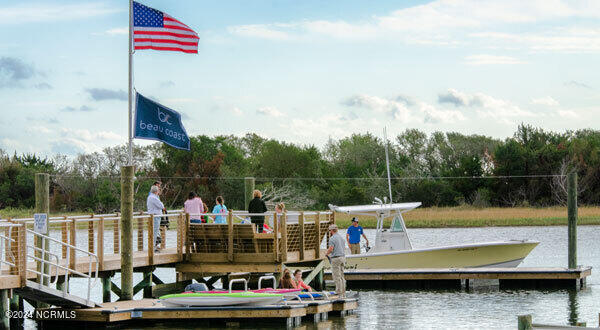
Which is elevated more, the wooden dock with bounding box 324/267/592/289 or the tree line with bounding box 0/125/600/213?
the tree line with bounding box 0/125/600/213

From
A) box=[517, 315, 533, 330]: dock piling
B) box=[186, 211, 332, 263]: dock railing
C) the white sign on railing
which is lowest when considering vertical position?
box=[517, 315, 533, 330]: dock piling

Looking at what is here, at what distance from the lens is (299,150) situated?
270 feet

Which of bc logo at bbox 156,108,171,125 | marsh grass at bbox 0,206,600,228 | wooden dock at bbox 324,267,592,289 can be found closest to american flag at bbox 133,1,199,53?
bc logo at bbox 156,108,171,125

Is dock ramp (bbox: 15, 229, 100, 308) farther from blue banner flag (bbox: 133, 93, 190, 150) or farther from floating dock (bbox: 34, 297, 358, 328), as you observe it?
blue banner flag (bbox: 133, 93, 190, 150)

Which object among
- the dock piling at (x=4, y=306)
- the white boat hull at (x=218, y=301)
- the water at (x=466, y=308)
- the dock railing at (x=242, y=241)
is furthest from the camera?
the dock railing at (x=242, y=241)

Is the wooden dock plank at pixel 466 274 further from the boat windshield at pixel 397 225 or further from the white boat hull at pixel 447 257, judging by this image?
the boat windshield at pixel 397 225

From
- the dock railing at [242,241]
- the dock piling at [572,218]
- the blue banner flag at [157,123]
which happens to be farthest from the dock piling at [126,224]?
the dock piling at [572,218]

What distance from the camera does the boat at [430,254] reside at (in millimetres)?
31172

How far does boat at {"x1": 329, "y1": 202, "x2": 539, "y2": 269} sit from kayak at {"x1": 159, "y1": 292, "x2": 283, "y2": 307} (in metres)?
10.4

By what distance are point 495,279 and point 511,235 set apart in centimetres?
2228

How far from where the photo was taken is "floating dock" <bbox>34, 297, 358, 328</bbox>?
20.2m

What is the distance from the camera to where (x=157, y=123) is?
22.3 m

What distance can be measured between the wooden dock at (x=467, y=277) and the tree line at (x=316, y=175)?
3777 centimetres

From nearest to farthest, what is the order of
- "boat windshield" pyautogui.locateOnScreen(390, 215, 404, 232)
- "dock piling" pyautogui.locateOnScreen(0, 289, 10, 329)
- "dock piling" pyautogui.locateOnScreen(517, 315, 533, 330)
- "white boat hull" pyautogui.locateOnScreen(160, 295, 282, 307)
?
1. "dock piling" pyautogui.locateOnScreen(517, 315, 533, 330)
2. "dock piling" pyautogui.locateOnScreen(0, 289, 10, 329)
3. "white boat hull" pyautogui.locateOnScreen(160, 295, 282, 307)
4. "boat windshield" pyautogui.locateOnScreen(390, 215, 404, 232)
